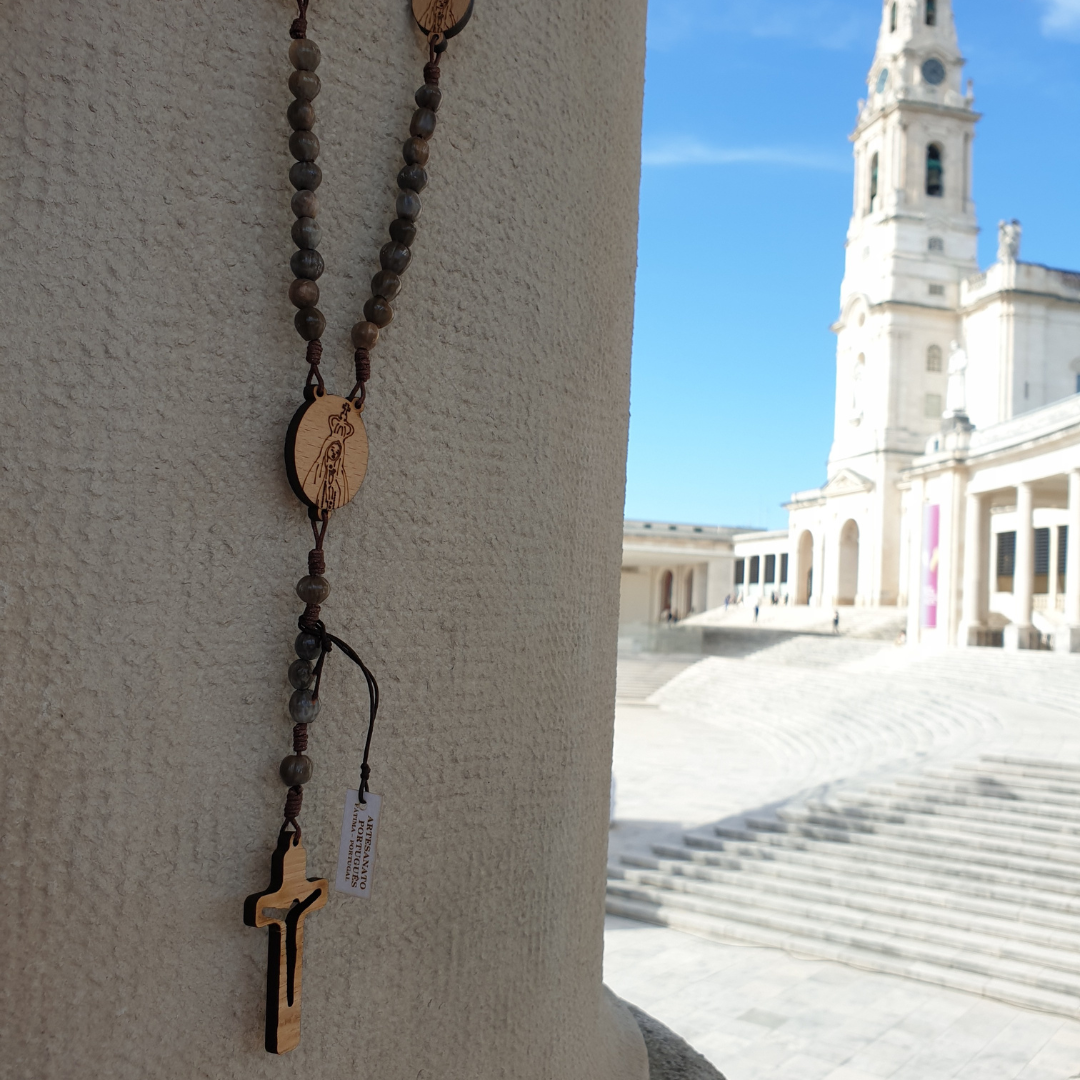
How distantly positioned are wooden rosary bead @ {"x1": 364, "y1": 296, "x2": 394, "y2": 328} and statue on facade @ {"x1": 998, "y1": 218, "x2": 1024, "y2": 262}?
4958 centimetres

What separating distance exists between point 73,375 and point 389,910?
0.86 metres

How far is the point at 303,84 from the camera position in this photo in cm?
140

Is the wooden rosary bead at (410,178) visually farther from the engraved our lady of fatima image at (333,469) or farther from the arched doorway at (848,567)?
the arched doorway at (848,567)

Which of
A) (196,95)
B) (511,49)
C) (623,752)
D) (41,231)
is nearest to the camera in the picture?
(41,231)

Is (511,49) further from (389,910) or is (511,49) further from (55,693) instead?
(389,910)

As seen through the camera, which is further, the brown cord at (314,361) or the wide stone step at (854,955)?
the wide stone step at (854,955)

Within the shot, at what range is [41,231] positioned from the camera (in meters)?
1.26

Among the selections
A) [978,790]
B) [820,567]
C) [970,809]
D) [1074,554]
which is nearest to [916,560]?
[1074,554]

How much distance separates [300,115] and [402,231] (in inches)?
7.8

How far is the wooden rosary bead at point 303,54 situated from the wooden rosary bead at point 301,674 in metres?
0.78

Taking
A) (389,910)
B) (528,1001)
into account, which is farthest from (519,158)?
(528,1001)

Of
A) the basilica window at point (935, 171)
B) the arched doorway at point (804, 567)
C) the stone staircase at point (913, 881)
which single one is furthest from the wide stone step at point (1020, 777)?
the basilica window at point (935, 171)

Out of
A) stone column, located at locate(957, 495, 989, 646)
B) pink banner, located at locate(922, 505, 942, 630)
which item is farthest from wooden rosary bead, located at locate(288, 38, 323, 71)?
pink banner, located at locate(922, 505, 942, 630)

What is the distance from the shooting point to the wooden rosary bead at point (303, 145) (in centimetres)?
140
